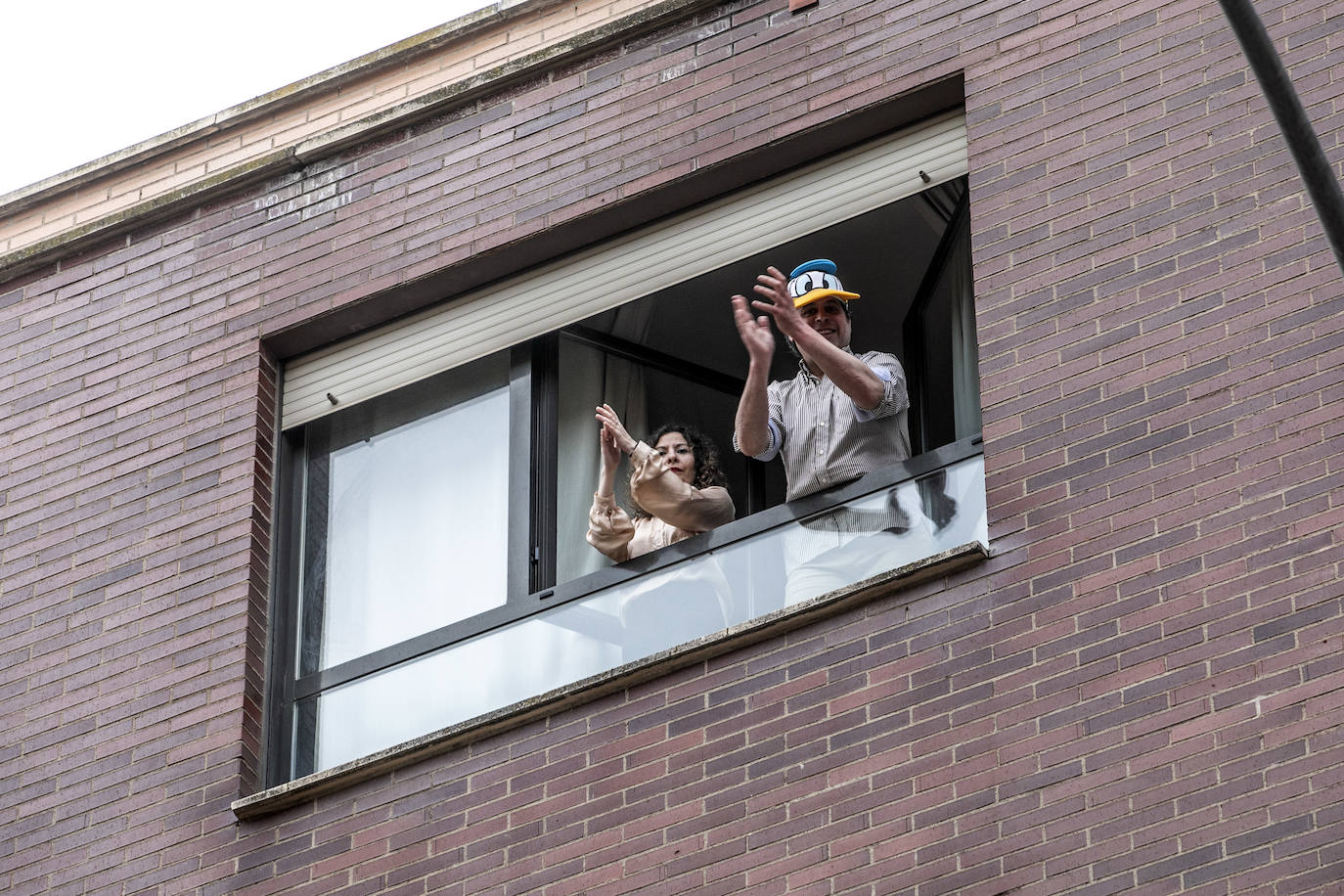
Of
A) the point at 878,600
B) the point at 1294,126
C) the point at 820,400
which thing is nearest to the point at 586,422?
the point at 820,400

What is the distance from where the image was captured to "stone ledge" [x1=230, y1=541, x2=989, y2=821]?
32.6ft

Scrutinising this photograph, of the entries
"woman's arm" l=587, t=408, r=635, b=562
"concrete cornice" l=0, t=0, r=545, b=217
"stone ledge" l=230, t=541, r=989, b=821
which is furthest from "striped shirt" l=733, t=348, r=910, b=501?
"concrete cornice" l=0, t=0, r=545, b=217

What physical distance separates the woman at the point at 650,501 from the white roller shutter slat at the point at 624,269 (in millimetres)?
894

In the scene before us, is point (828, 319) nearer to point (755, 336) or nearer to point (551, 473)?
point (755, 336)

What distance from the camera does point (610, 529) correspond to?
11109 millimetres

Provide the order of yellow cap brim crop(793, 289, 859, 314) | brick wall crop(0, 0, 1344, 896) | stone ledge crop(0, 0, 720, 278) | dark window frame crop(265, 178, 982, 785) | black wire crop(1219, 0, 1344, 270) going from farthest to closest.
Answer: stone ledge crop(0, 0, 720, 278) < yellow cap brim crop(793, 289, 859, 314) < dark window frame crop(265, 178, 982, 785) < brick wall crop(0, 0, 1344, 896) < black wire crop(1219, 0, 1344, 270)

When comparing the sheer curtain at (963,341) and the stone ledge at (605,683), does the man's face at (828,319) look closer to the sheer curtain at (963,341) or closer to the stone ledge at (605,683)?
the sheer curtain at (963,341)

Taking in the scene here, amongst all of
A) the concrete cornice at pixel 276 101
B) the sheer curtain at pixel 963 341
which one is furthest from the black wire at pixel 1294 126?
the concrete cornice at pixel 276 101

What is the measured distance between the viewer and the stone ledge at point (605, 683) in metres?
9.95

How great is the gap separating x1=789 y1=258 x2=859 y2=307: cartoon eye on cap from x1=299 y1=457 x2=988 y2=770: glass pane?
87cm

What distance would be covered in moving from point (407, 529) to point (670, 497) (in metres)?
1.51

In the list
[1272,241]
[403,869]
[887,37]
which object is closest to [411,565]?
[403,869]

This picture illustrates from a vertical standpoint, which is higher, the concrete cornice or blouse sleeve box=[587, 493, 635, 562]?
the concrete cornice

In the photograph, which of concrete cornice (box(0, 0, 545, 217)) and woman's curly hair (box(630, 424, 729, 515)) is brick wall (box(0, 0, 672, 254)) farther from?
woman's curly hair (box(630, 424, 729, 515))
